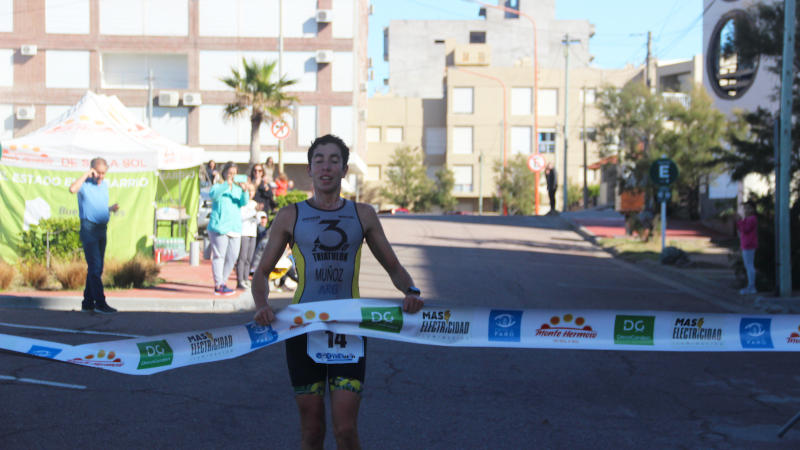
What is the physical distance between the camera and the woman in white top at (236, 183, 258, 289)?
12.9 m

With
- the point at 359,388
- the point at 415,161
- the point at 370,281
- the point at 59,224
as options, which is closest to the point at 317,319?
the point at 359,388

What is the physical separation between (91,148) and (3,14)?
37350 millimetres

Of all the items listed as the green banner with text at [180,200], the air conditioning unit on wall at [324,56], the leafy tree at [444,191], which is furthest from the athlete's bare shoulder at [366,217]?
the leafy tree at [444,191]

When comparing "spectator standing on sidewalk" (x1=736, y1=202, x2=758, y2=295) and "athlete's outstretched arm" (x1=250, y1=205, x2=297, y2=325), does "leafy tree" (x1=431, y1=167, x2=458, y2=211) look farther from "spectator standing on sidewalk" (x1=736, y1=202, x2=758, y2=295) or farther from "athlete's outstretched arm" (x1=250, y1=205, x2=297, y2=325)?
"athlete's outstretched arm" (x1=250, y1=205, x2=297, y2=325)

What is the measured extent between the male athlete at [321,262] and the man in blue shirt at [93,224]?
7018mm

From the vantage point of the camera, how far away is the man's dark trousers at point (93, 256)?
10.4 metres

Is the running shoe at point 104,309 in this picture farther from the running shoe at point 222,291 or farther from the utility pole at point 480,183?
the utility pole at point 480,183

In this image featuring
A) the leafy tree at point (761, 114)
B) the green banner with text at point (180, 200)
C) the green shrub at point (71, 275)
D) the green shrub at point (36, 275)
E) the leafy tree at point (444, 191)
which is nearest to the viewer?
the green shrub at point (71, 275)

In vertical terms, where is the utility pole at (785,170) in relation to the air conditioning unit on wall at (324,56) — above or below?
below

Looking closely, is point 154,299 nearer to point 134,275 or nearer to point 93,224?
point 93,224

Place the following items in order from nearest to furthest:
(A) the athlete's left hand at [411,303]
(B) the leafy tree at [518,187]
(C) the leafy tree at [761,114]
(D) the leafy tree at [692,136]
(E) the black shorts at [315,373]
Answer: (E) the black shorts at [315,373] < (A) the athlete's left hand at [411,303] < (C) the leafy tree at [761,114] < (D) the leafy tree at [692,136] < (B) the leafy tree at [518,187]

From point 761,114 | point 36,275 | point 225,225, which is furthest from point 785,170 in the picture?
point 36,275

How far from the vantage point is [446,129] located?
238 feet

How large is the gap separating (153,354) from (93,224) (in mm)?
6783
